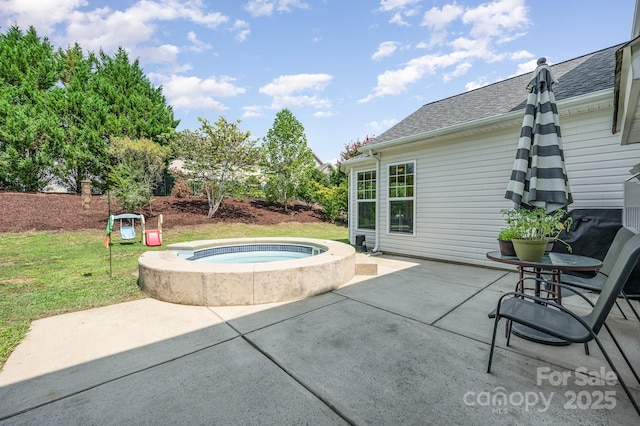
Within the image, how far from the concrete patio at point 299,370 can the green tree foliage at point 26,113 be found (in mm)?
14997

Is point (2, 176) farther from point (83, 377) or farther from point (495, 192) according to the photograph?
point (495, 192)

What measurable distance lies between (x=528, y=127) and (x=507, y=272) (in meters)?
3.27

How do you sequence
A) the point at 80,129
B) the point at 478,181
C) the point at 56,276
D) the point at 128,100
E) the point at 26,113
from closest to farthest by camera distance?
the point at 56,276
the point at 478,181
the point at 26,113
the point at 80,129
the point at 128,100

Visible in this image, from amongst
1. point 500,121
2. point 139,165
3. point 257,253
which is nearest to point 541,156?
point 500,121

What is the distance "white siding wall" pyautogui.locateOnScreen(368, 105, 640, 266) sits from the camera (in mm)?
4297

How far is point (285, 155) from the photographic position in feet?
56.5

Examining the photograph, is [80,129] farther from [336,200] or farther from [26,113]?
[336,200]

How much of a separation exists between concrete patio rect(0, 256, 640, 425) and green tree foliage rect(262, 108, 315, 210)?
14.1 meters

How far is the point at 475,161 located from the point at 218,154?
431 inches

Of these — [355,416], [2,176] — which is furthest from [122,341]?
[2,176]

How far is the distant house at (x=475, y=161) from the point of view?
421cm

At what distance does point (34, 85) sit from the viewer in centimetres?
1316

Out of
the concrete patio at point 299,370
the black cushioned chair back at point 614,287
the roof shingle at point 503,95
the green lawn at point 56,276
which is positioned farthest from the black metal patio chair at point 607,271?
the green lawn at point 56,276

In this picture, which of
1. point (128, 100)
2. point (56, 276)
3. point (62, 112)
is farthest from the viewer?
point (128, 100)
